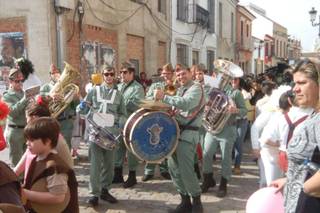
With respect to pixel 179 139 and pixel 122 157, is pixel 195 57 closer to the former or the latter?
pixel 122 157

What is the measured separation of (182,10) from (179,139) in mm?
15807

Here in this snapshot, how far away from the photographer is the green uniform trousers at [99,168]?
5574 mm

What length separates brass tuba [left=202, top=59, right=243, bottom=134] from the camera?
6.36m

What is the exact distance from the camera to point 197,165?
7234 millimetres

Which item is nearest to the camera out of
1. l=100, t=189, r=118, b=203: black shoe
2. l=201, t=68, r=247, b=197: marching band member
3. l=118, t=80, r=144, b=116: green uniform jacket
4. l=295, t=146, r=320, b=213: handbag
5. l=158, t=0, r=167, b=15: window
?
l=295, t=146, r=320, b=213: handbag

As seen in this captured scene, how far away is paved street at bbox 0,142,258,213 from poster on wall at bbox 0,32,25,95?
454 cm

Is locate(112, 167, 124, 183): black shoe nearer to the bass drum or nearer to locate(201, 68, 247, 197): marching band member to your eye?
locate(201, 68, 247, 197): marching band member

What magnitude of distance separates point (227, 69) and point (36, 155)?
172 inches

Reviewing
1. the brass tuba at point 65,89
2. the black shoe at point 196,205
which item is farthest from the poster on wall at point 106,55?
the black shoe at point 196,205

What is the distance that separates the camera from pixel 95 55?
12586 millimetres

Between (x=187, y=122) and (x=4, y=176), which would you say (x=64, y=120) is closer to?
(x=187, y=122)

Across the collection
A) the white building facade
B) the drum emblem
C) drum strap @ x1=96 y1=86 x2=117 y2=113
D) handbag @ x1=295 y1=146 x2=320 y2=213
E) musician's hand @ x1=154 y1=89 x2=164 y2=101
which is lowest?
the drum emblem

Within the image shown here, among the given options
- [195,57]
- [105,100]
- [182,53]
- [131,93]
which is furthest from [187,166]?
[195,57]

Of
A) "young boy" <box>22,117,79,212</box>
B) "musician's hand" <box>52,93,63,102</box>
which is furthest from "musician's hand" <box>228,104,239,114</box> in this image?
"young boy" <box>22,117,79,212</box>
